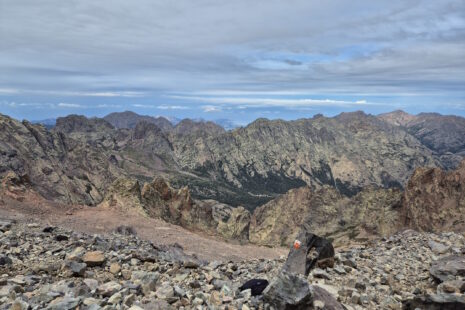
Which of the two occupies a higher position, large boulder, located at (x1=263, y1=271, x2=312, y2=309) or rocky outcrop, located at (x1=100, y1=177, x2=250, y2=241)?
large boulder, located at (x1=263, y1=271, x2=312, y2=309)

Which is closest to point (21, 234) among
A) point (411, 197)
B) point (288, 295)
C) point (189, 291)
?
point (189, 291)

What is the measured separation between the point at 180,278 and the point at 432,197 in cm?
15764

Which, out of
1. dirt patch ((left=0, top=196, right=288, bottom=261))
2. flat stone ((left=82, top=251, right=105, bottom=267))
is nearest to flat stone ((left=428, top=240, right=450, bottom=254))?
dirt patch ((left=0, top=196, right=288, bottom=261))

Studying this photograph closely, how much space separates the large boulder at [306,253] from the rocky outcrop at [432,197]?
127 m

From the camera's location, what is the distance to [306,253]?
64.1 ft

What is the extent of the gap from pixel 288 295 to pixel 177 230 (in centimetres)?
Answer: 3437

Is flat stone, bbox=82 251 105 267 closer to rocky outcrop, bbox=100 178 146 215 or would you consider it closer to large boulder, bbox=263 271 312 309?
large boulder, bbox=263 271 312 309

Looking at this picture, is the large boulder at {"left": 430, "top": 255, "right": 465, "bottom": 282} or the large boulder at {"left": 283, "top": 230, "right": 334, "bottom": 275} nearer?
the large boulder at {"left": 430, "top": 255, "right": 465, "bottom": 282}

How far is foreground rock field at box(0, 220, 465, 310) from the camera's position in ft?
45.3

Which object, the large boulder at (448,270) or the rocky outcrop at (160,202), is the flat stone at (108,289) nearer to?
the large boulder at (448,270)

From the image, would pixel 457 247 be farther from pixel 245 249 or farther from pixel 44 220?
pixel 44 220

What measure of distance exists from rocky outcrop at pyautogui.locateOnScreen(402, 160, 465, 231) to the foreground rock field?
124081 millimetres

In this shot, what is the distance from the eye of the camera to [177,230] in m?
46.9

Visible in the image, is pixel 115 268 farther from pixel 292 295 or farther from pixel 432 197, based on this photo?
pixel 432 197
